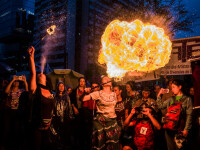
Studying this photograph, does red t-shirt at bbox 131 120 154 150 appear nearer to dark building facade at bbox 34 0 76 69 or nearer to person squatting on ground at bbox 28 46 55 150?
person squatting on ground at bbox 28 46 55 150

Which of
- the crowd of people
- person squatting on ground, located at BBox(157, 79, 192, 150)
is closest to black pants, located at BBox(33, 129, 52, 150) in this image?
the crowd of people

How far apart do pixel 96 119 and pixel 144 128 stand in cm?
128

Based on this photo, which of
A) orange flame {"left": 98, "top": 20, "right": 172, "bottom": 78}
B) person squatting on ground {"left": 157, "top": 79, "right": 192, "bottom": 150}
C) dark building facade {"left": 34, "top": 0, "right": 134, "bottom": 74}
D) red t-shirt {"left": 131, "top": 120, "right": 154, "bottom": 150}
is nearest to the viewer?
person squatting on ground {"left": 157, "top": 79, "right": 192, "bottom": 150}

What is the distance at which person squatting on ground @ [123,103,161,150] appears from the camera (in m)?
4.41

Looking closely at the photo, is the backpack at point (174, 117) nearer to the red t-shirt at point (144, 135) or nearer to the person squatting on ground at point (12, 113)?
the red t-shirt at point (144, 135)

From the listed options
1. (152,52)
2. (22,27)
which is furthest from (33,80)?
(22,27)

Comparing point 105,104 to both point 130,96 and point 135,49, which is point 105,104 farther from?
point 135,49

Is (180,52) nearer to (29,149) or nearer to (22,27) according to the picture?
(29,149)

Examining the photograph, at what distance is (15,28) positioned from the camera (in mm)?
41500

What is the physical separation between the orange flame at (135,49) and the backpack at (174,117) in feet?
6.23

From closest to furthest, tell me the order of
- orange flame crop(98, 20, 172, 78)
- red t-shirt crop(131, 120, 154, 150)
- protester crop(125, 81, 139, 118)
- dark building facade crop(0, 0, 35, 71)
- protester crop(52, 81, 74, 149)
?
1. red t-shirt crop(131, 120, 154, 150)
2. protester crop(125, 81, 139, 118)
3. protester crop(52, 81, 74, 149)
4. orange flame crop(98, 20, 172, 78)
5. dark building facade crop(0, 0, 35, 71)

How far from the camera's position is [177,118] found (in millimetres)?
4293

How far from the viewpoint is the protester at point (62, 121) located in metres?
5.62

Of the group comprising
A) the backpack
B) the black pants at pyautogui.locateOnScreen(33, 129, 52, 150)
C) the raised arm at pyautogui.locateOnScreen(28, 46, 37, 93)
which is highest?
the raised arm at pyautogui.locateOnScreen(28, 46, 37, 93)
